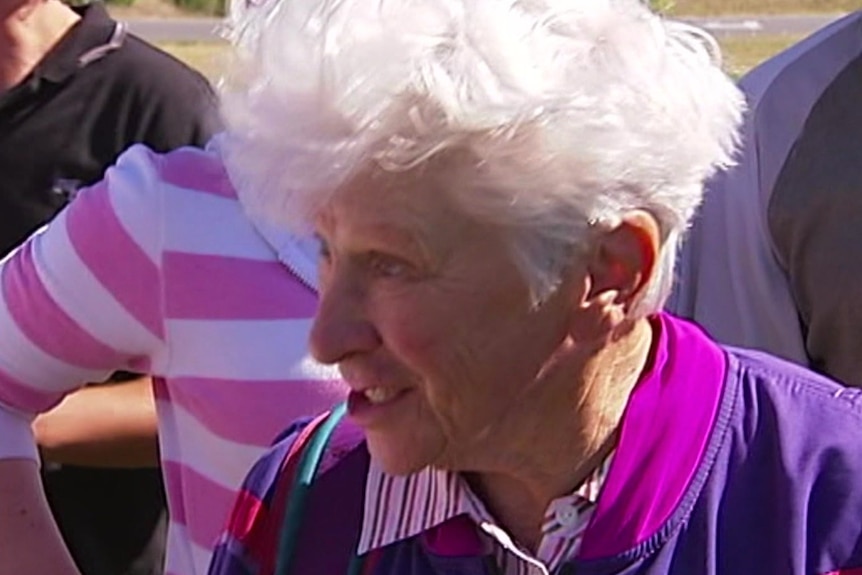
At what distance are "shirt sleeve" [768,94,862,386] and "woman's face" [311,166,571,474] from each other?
794 millimetres

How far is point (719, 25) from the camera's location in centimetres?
1936

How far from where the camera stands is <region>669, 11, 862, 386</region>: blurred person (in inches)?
98.0

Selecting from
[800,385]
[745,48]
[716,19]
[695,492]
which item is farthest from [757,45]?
[695,492]

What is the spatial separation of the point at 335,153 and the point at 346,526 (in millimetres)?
394

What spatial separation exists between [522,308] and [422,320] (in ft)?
0.30

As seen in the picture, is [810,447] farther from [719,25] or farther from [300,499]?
[719,25]

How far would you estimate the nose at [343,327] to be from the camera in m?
1.72

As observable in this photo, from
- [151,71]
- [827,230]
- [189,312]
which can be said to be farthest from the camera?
[151,71]

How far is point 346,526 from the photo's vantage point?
6.24 ft

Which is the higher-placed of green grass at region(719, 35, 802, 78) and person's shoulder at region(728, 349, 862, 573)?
person's shoulder at region(728, 349, 862, 573)

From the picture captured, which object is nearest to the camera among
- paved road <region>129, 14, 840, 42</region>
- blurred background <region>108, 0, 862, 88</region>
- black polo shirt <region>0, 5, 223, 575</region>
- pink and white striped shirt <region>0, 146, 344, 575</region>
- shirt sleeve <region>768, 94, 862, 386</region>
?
pink and white striped shirt <region>0, 146, 344, 575</region>

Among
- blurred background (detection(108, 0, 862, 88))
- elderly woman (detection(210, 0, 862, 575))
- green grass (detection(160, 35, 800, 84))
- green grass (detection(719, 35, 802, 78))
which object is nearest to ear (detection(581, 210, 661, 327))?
elderly woman (detection(210, 0, 862, 575))

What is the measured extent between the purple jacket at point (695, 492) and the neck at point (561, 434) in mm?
23

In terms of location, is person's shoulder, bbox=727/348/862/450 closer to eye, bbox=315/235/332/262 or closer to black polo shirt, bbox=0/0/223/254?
eye, bbox=315/235/332/262
